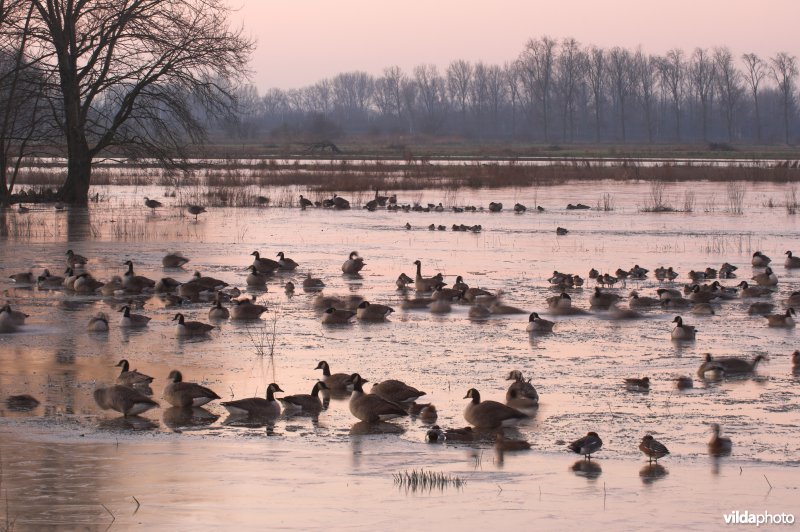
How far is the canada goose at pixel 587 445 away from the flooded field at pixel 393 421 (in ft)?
0.36

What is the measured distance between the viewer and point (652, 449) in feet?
30.2

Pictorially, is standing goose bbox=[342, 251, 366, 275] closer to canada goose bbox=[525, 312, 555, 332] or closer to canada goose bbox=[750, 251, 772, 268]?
canada goose bbox=[525, 312, 555, 332]

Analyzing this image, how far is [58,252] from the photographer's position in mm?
24984

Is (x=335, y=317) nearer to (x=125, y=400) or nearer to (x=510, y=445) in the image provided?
(x=125, y=400)

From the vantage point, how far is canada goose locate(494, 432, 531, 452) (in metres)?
9.80

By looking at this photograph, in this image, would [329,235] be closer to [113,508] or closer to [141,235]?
[141,235]

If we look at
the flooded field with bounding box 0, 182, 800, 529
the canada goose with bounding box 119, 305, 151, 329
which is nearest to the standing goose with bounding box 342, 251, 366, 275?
the flooded field with bounding box 0, 182, 800, 529

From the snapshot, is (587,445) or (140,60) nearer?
(587,445)

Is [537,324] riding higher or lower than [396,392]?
higher

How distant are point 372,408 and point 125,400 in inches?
91.0

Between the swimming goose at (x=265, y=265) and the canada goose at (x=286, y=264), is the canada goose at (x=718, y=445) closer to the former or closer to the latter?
the swimming goose at (x=265, y=265)

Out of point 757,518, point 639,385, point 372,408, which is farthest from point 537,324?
point 757,518

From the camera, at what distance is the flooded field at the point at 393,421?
8164 mm

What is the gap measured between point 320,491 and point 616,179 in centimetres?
4981
